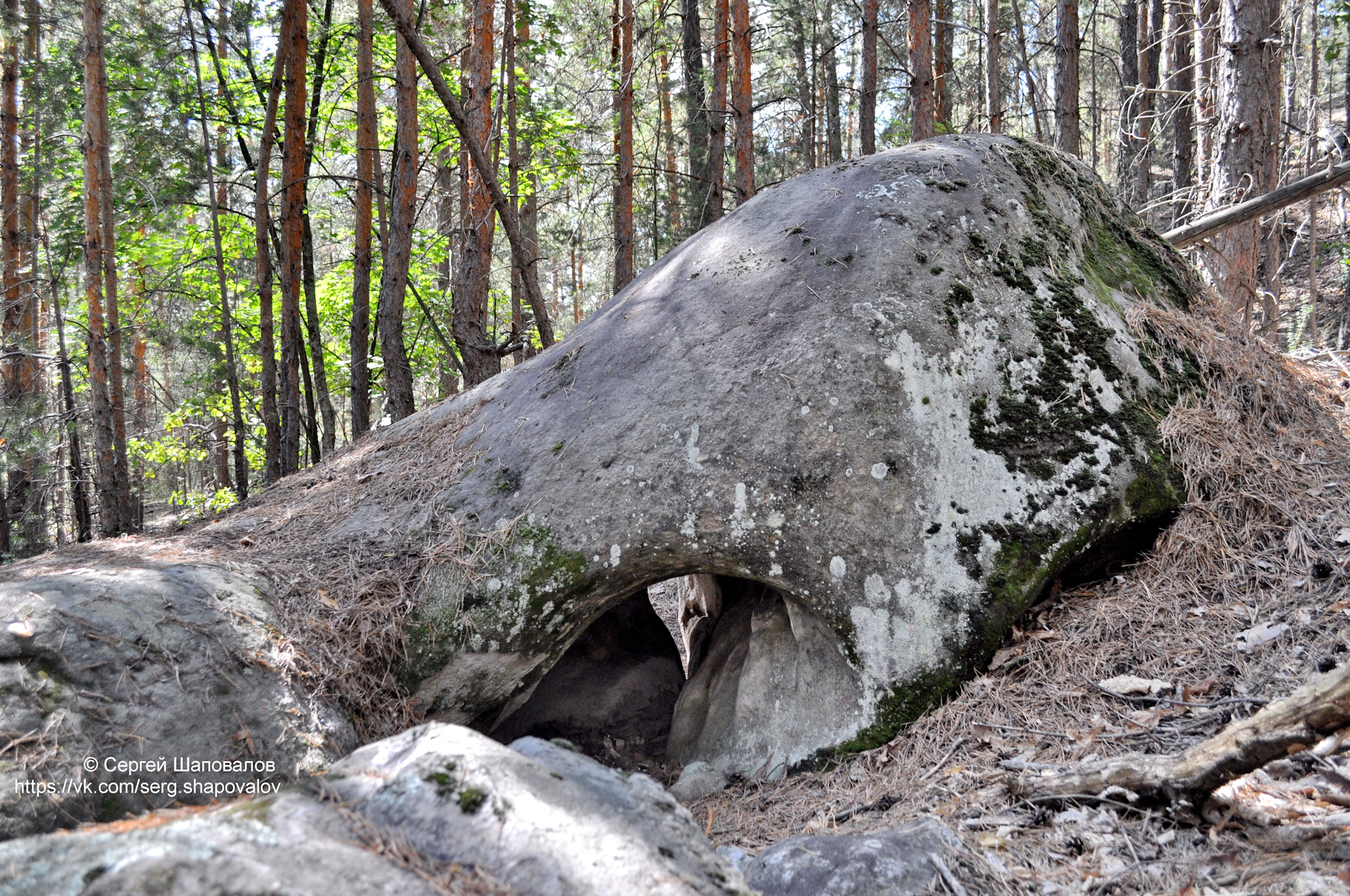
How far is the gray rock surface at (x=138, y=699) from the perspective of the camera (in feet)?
9.29

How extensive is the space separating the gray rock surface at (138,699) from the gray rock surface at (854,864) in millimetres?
1939

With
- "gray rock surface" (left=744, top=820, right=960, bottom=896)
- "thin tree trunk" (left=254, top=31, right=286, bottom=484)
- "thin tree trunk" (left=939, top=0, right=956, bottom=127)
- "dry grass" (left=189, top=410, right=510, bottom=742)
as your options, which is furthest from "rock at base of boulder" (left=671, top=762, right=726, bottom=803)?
"thin tree trunk" (left=939, top=0, right=956, bottom=127)

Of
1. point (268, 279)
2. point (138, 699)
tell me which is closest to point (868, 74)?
point (268, 279)

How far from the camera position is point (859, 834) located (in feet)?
8.92

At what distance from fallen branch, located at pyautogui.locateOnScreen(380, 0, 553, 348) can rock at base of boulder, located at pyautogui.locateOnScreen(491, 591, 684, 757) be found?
12.9ft

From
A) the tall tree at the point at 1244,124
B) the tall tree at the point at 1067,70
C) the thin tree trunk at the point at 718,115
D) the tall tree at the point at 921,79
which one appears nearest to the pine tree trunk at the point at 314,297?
the thin tree trunk at the point at 718,115

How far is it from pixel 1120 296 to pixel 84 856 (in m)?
5.57

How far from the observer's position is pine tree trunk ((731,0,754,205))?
9962 mm

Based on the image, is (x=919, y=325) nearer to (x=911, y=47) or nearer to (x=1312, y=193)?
(x=1312, y=193)

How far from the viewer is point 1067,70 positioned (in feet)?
32.9

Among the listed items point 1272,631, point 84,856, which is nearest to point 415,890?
point 84,856

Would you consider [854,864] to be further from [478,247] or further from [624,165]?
[624,165]

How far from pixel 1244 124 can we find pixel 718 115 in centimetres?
628

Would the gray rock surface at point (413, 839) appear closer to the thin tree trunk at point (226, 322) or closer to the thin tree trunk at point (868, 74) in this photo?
the thin tree trunk at point (226, 322)
